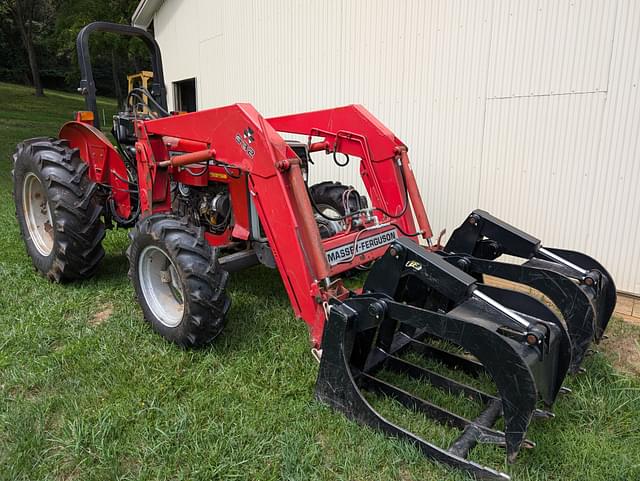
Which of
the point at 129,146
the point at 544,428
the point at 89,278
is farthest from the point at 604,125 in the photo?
the point at 89,278

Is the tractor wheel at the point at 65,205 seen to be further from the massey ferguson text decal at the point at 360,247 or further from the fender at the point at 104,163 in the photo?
the massey ferguson text decal at the point at 360,247

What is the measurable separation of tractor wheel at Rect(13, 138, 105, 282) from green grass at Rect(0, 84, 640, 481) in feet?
1.61

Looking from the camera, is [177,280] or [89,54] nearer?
[177,280]

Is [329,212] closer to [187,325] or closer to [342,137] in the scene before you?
[342,137]

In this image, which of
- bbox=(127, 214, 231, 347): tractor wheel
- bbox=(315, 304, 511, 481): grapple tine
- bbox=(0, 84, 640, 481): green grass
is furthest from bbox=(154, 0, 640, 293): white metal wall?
bbox=(127, 214, 231, 347): tractor wheel

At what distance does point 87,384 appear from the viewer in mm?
2914

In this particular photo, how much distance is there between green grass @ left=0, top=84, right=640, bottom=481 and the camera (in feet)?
7.47

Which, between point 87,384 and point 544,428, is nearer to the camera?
point 544,428

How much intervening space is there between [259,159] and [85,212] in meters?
2.00

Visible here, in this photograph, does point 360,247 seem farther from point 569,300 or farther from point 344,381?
point 569,300

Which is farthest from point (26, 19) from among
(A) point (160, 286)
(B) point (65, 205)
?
(A) point (160, 286)

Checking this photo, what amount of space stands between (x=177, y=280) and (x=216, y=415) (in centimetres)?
110

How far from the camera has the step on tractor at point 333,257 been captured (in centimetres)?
227

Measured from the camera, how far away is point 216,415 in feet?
8.69
